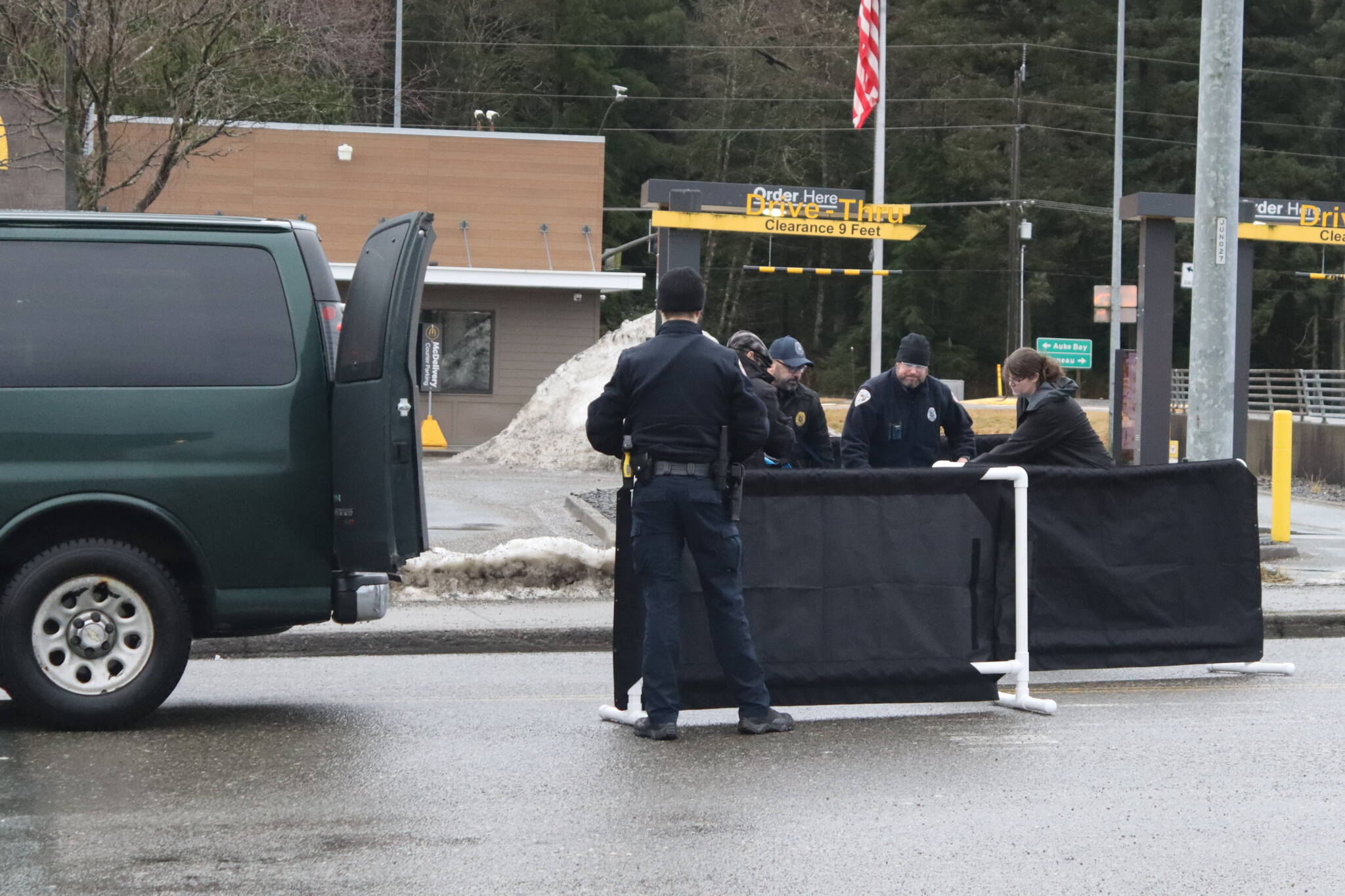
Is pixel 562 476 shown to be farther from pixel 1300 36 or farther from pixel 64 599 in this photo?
pixel 1300 36

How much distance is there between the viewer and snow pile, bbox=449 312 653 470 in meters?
25.7

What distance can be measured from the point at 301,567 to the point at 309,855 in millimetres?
2178

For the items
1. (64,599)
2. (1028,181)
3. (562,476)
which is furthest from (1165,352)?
(1028,181)

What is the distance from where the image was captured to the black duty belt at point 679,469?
6988mm

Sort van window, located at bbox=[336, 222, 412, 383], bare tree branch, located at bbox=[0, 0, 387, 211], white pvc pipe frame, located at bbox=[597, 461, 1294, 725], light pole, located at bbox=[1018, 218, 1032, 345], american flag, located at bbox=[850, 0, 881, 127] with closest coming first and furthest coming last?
van window, located at bbox=[336, 222, 412, 383], white pvc pipe frame, located at bbox=[597, 461, 1294, 725], bare tree branch, located at bbox=[0, 0, 387, 211], american flag, located at bbox=[850, 0, 881, 127], light pole, located at bbox=[1018, 218, 1032, 345]

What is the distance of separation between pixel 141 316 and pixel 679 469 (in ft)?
8.11

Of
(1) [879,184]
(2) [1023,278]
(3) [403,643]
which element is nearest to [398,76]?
(1) [879,184]

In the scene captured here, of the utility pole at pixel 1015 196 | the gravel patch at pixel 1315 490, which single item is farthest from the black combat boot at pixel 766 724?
the utility pole at pixel 1015 196

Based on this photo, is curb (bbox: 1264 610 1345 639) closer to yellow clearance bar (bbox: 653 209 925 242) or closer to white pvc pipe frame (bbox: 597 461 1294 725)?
white pvc pipe frame (bbox: 597 461 1294 725)

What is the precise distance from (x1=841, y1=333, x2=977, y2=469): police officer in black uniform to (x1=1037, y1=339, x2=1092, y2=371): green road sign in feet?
89.5

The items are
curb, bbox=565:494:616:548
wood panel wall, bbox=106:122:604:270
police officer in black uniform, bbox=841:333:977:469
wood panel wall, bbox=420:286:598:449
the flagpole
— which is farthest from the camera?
wood panel wall, bbox=420:286:598:449

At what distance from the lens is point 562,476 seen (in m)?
24.0

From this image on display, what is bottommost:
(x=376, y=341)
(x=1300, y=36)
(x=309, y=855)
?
(x=309, y=855)

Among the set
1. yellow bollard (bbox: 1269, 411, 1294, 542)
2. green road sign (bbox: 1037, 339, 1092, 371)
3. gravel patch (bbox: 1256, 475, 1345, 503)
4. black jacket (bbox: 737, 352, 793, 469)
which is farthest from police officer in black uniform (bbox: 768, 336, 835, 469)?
green road sign (bbox: 1037, 339, 1092, 371)
